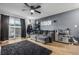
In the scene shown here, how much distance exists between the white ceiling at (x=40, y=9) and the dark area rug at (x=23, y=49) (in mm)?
711

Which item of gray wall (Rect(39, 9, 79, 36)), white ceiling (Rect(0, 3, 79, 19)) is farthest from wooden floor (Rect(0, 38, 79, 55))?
white ceiling (Rect(0, 3, 79, 19))

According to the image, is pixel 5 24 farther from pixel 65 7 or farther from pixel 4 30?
pixel 65 7

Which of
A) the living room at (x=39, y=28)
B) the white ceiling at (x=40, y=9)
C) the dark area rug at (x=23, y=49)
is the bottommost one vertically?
the dark area rug at (x=23, y=49)

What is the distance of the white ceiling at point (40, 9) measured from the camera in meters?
2.11

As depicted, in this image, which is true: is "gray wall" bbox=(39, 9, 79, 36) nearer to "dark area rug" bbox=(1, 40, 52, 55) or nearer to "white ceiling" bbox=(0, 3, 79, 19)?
"white ceiling" bbox=(0, 3, 79, 19)

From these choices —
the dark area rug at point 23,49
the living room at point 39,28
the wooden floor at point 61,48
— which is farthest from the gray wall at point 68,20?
the dark area rug at point 23,49

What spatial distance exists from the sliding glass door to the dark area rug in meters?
0.21

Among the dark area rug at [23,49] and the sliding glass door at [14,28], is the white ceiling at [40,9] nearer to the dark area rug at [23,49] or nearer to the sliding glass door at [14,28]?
the sliding glass door at [14,28]

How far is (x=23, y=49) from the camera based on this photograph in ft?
7.11

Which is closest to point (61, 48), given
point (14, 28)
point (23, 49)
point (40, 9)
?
point (23, 49)

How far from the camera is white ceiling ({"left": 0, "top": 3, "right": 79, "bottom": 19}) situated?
2.11m
